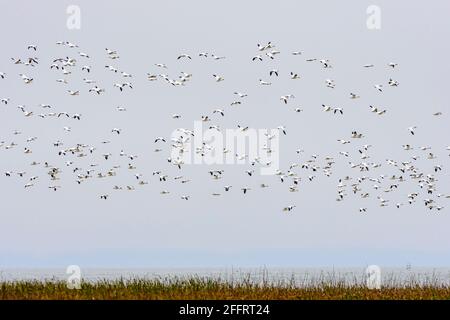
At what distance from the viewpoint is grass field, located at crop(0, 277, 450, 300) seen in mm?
23166

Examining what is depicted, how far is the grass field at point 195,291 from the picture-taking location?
2317 cm

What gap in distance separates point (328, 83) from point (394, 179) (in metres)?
6.71

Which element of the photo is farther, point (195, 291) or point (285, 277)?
point (285, 277)

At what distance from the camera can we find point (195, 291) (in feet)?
80.5

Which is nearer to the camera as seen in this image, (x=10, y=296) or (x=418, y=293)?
(x=10, y=296)
